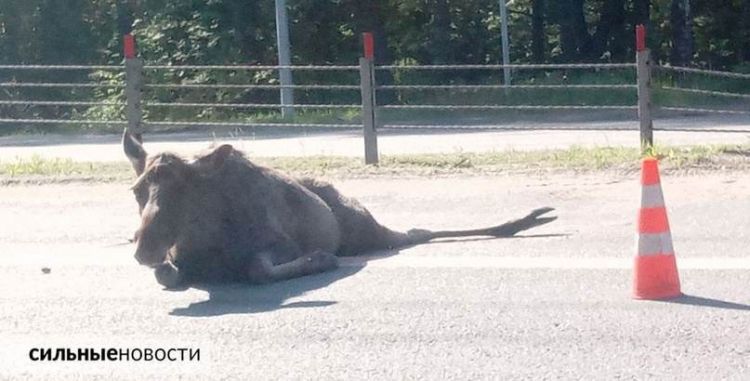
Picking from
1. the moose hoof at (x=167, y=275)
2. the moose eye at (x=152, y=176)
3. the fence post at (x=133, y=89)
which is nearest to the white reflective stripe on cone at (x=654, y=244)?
the moose hoof at (x=167, y=275)

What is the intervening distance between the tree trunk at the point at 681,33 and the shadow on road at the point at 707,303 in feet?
80.5

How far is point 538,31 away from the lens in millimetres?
36875

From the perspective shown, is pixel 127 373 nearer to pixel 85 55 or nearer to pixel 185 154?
pixel 185 154

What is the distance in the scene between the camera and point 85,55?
39031mm

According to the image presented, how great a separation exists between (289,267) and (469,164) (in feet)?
21.7

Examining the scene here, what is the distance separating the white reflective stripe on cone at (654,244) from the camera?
830 cm

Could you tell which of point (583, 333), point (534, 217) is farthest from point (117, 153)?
point (583, 333)

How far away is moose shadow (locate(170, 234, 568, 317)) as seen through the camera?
8328 millimetres

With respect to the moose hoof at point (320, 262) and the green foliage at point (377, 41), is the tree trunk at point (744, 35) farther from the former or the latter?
the moose hoof at point (320, 262)

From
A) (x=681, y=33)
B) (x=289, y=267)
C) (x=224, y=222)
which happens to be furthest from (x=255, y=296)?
(x=681, y=33)

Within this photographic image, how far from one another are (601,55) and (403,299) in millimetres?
28466

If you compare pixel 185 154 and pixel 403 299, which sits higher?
pixel 185 154

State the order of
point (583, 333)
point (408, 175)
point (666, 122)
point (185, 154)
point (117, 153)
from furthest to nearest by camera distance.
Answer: point (666, 122), point (117, 153), point (408, 175), point (185, 154), point (583, 333)

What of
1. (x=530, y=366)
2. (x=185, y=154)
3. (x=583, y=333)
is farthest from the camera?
(x=185, y=154)
